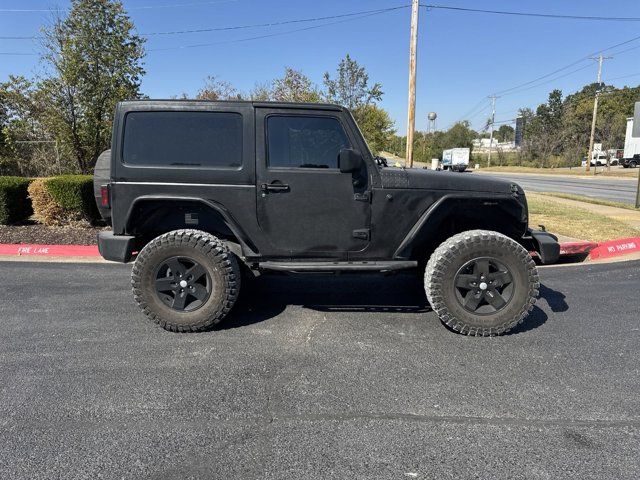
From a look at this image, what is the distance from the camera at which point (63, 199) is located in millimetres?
8555

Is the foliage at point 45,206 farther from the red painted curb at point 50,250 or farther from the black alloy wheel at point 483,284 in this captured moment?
the black alloy wheel at point 483,284

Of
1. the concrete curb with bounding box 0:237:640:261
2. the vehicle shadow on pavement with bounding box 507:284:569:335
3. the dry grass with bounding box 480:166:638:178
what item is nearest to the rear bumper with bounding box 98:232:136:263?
the concrete curb with bounding box 0:237:640:261

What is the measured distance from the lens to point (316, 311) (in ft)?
15.3

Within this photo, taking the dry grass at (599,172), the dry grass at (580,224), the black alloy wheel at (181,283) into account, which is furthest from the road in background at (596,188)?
the black alloy wheel at (181,283)

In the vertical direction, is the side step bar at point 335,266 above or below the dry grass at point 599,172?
above

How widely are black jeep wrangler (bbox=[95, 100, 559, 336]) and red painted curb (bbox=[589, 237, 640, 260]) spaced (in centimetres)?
448

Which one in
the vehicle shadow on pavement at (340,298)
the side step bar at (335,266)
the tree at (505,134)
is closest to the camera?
the side step bar at (335,266)

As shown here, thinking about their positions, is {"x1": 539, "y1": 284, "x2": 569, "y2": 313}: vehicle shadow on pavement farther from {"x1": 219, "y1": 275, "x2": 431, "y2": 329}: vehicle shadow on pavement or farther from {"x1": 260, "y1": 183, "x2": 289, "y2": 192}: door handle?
{"x1": 260, "y1": 183, "x2": 289, "y2": 192}: door handle

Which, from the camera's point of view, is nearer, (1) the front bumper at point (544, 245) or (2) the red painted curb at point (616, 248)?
(1) the front bumper at point (544, 245)

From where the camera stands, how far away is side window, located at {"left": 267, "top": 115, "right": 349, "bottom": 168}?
402 cm

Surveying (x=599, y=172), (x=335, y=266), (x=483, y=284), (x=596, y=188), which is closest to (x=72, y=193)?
(x=335, y=266)

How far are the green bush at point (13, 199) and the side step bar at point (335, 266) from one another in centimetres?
718

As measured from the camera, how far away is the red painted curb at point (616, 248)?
747cm

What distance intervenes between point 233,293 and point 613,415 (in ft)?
9.70
